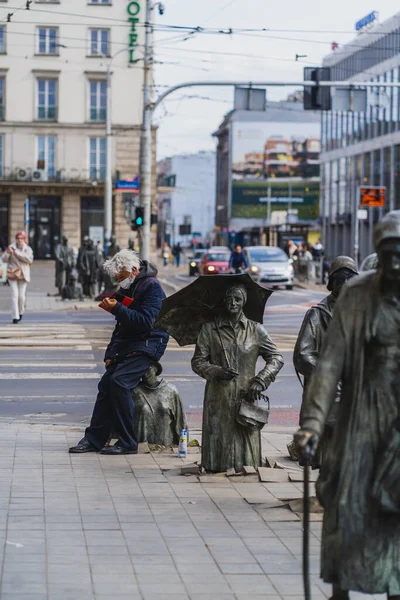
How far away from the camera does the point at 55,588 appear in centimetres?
617

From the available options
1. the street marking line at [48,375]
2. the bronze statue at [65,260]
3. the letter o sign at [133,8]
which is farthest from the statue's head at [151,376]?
the letter o sign at [133,8]

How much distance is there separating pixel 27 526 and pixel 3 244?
Result: 5872 cm

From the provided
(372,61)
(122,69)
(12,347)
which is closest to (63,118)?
(122,69)

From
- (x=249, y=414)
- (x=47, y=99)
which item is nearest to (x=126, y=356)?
(x=249, y=414)

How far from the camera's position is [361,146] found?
76.8m

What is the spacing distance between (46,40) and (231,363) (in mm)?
57040

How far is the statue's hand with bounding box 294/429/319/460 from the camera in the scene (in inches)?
188

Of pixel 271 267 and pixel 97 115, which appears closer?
pixel 271 267

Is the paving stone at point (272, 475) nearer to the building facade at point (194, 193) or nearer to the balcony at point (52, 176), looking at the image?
the balcony at point (52, 176)

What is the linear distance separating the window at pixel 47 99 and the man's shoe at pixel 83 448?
187 ft

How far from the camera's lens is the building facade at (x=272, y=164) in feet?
416

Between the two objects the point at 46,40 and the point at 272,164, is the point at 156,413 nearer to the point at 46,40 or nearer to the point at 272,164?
the point at 46,40

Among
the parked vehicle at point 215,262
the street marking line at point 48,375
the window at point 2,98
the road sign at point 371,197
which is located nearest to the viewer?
the street marking line at point 48,375

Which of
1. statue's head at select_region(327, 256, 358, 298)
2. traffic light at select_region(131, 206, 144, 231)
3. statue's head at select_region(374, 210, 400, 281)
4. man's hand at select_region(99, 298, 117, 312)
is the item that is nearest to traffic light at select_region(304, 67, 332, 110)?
traffic light at select_region(131, 206, 144, 231)
